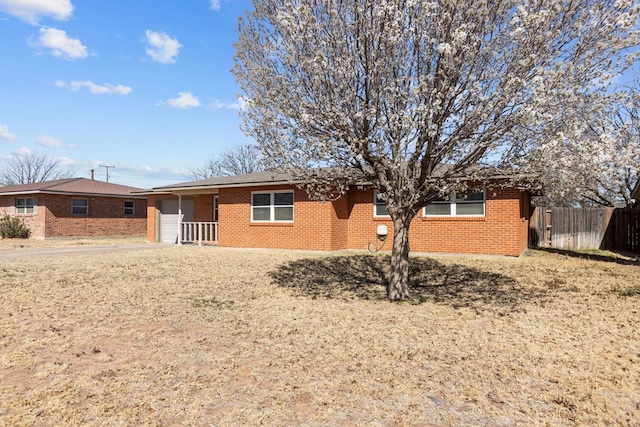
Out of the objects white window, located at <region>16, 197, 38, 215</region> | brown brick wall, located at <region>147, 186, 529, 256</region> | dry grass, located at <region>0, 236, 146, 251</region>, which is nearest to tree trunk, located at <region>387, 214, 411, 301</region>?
brown brick wall, located at <region>147, 186, 529, 256</region>

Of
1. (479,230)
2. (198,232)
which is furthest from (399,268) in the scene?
(198,232)

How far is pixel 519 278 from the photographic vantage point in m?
9.76

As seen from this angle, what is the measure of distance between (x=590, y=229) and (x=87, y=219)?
1079 inches

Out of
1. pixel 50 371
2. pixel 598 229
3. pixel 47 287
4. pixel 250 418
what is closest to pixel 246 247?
pixel 47 287

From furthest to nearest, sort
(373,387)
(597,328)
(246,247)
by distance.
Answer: (246,247), (597,328), (373,387)

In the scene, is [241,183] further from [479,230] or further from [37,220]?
[37,220]

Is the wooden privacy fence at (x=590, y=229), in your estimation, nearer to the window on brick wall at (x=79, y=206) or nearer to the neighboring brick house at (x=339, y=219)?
the neighboring brick house at (x=339, y=219)

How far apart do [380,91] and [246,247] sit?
12.1 m

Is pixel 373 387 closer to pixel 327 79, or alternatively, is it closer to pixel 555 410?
pixel 555 410

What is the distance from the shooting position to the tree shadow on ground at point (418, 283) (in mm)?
7648

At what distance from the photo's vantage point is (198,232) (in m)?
20.6

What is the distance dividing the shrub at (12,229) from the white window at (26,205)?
0.87m

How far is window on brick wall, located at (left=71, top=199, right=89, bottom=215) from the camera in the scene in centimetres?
2480

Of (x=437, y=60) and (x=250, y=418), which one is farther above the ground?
(x=437, y=60)
